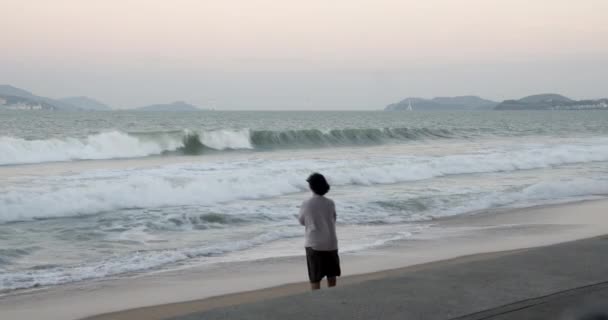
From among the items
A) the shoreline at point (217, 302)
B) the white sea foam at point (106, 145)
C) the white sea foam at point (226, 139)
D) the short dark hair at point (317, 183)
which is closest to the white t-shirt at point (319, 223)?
the short dark hair at point (317, 183)

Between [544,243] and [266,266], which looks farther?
A: [544,243]

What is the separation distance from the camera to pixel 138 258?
10.1m

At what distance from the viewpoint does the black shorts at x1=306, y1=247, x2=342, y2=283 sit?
695 cm

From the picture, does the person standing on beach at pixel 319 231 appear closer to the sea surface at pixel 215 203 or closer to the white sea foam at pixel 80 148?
the sea surface at pixel 215 203

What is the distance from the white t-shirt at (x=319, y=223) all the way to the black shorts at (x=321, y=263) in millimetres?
59

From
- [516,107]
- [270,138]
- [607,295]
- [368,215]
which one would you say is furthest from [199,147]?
[516,107]

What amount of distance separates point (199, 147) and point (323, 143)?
7.91 m

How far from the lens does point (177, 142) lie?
39969 millimetres

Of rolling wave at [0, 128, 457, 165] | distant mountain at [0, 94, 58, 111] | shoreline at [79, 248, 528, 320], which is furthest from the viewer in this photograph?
distant mountain at [0, 94, 58, 111]

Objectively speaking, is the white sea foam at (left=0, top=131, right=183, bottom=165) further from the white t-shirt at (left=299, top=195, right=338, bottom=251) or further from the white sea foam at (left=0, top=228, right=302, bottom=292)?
the white t-shirt at (left=299, top=195, right=338, bottom=251)

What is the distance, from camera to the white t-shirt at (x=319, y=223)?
6.87m

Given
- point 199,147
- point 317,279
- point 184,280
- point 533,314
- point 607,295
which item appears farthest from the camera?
point 199,147

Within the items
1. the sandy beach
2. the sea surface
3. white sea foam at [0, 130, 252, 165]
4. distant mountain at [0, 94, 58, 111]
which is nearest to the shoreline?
the sandy beach

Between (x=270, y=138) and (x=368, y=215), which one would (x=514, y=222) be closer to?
(x=368, y=215)
